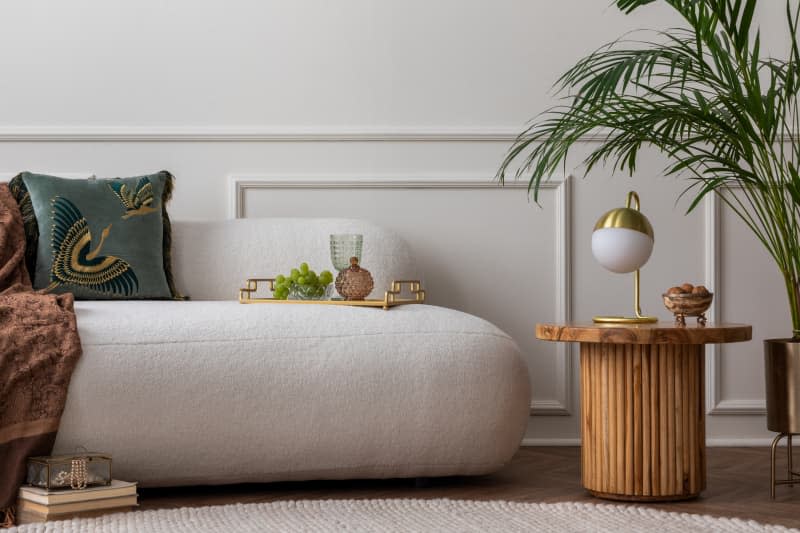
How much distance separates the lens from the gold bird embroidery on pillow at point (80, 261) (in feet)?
9.22

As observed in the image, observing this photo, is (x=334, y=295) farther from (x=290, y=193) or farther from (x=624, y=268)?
(x=624, y=268)

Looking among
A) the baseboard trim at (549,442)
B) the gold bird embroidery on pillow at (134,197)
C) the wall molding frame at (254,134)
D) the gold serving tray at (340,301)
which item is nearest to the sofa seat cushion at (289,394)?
the gold serving tray at (340,301)

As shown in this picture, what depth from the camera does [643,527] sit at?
2.00 meters

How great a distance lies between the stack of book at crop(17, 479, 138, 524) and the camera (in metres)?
2.04

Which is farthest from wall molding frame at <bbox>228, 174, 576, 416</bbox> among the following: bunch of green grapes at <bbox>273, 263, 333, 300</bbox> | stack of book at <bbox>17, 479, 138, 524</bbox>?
stack of book at <bbox>17, 479, 138, 524</bbox>

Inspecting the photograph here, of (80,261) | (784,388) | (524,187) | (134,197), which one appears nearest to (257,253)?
(134,197)

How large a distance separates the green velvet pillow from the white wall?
0.43 m

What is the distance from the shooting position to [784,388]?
2488mm

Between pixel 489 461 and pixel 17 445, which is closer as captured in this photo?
pixel 17 445

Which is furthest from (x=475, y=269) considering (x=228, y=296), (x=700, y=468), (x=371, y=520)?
(x=371, y=520)

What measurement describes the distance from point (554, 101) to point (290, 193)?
1008 mm

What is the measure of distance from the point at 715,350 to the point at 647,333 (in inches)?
49.5

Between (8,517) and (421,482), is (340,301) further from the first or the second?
(8,517)

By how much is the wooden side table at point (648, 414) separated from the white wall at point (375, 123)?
1053mm
